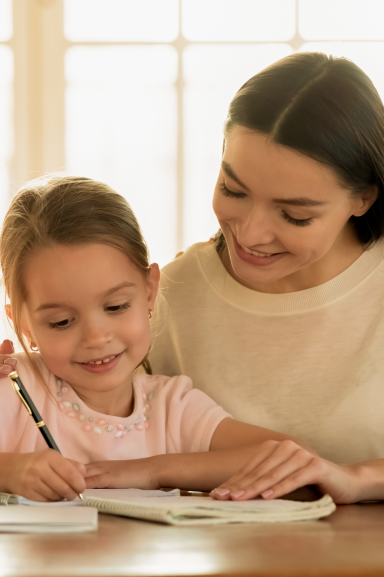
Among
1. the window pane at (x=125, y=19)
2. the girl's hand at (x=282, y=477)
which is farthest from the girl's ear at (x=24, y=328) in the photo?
the window pane at (x=125, y=19)

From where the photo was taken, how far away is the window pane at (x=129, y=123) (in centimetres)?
307

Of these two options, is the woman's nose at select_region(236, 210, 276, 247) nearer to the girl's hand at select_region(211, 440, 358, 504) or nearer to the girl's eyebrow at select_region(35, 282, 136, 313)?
the girl's eyebrow at select_region(35, 282, 136, 313)

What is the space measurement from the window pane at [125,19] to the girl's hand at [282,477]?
2482 mm

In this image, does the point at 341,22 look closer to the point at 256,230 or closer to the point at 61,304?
the point at 256,230

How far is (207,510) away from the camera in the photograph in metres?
0.79

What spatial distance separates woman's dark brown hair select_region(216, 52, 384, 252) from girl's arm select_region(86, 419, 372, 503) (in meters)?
0.53

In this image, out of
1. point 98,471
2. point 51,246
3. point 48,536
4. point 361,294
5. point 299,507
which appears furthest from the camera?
point 361,294

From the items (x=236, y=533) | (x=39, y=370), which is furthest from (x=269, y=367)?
(x=236, y=533)

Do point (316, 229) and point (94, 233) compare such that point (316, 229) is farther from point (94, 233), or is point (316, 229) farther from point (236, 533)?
point (236, 533)

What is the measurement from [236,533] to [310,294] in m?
0.87

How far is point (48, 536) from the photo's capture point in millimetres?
668

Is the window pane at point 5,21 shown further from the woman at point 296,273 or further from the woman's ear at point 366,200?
the woman's ear at point 366,200

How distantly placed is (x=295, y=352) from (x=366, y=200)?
358 mm

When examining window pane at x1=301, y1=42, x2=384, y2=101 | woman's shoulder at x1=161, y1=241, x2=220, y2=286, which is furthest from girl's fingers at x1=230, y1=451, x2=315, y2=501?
window pane at x1=301, y1=42, x2=384, y2=101
